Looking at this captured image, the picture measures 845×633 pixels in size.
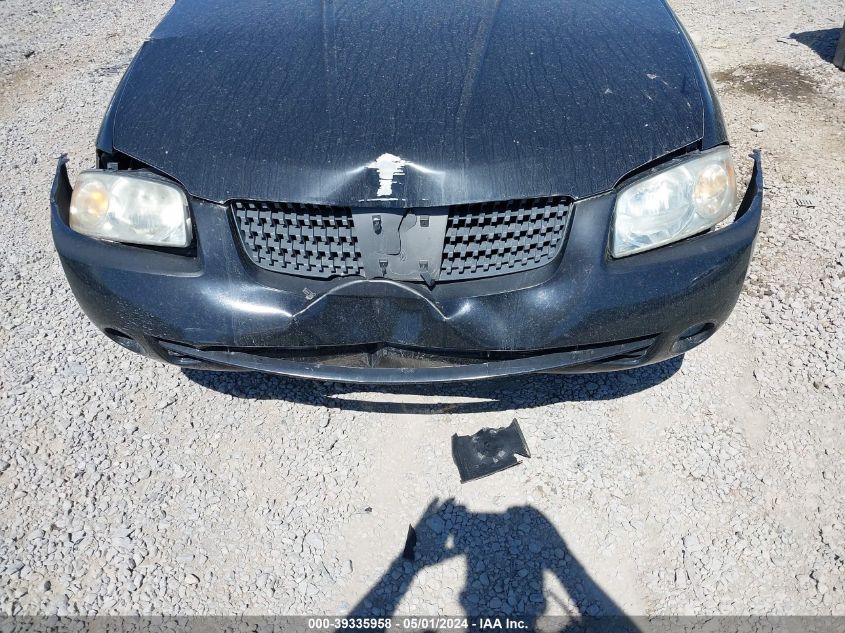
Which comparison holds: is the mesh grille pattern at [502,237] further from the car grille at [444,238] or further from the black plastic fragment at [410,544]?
the black plastic fragment at [410,544]

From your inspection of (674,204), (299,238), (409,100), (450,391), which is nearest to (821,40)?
(674,204)

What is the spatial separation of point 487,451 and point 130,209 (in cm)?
146

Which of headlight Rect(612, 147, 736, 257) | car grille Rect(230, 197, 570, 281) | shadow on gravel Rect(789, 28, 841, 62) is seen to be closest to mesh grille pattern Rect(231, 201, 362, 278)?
car grille Rect(230, 197, 570, 281)

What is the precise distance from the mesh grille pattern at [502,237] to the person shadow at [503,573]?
2.84ft

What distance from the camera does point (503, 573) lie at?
89.0 inches

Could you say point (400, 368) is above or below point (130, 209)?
below

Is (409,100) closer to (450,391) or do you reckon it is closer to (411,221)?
(411,221)

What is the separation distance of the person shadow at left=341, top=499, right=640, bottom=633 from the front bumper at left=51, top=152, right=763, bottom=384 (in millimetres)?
550

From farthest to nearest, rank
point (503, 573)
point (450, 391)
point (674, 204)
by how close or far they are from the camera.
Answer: point (450, 391)
point (503, 573)
point (674, 204)

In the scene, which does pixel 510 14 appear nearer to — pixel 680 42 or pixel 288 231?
pixel 680 42

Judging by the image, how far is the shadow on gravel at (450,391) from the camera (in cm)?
282

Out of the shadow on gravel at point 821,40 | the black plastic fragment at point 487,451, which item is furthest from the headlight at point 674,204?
the shadow on gravel at point 821,40

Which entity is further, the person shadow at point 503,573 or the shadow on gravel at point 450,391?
the shadow on gravel at point 450,391

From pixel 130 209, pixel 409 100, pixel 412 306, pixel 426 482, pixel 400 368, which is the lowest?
pixel 426 482
